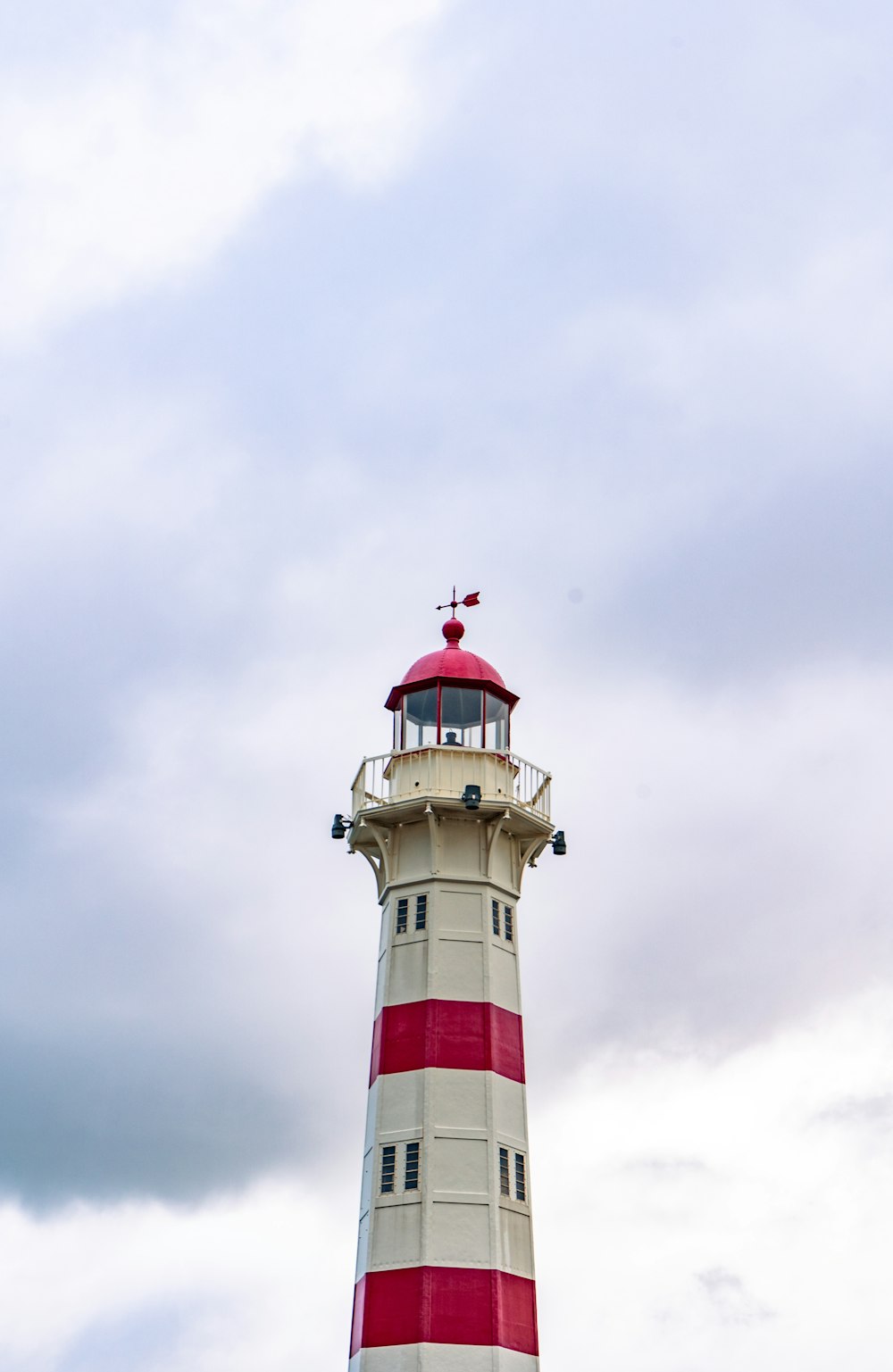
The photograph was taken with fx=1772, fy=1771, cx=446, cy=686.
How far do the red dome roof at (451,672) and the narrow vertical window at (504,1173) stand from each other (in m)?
14.1

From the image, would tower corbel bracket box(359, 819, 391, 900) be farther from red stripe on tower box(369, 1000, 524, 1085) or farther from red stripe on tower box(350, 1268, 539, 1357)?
red stripe on tower box(350, 1268, 539, 1357)

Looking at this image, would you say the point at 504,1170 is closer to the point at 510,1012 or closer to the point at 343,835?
the point at 510,1012

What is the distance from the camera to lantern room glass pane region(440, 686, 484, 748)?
178 ft

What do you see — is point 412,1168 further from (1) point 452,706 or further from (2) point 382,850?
(1) point 452,706

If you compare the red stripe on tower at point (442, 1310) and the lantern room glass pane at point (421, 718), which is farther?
the lantern room glass pane at point (421, 718)

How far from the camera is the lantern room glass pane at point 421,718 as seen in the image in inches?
2142

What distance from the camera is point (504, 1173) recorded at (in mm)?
48062

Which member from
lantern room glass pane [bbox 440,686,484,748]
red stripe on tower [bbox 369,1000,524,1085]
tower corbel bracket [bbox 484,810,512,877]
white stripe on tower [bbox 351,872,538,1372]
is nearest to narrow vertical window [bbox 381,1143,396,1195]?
white stripe on tower [bbox 351,872,538,1372]

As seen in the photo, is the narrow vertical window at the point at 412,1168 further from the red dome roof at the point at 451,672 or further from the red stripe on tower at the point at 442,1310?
the red dome roof at the point at 451,672

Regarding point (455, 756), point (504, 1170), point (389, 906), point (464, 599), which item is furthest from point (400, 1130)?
point (464, 599)

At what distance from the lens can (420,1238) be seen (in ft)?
153

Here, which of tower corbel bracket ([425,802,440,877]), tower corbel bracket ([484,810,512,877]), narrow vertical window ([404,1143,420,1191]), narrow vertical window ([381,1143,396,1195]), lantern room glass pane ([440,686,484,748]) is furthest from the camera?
lantern room glass pane ([440,686,484,748])

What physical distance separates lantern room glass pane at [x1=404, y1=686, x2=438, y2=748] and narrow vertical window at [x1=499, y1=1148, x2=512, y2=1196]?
12.7 metres

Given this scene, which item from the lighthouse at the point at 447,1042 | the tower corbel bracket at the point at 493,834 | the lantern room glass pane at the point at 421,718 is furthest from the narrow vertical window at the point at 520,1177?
the lantern room glass pane at the point at 421,718
